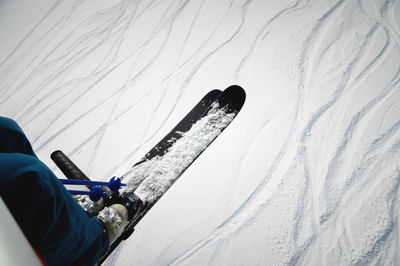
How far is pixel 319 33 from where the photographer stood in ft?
8.64

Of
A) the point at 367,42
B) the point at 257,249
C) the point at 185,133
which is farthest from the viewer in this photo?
the point at 367,42

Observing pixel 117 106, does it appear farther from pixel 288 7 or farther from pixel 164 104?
pixel 288 7

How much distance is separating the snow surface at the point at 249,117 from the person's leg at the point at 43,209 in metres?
0.88

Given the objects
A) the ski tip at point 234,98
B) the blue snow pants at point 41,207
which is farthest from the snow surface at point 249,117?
the blue snow pants at point 41,207

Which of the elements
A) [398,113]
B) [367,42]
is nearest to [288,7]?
[367,42]

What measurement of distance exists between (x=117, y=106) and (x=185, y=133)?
46.9 inches

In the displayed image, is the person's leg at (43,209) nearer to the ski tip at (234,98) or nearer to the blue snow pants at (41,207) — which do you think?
the blue snow pants at (41,207)

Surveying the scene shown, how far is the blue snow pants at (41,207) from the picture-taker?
0.75m

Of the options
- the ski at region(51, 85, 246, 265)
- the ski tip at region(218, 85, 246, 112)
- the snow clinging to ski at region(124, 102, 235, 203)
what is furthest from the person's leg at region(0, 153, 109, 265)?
the ski tip at region(218, 85, 246, 112)

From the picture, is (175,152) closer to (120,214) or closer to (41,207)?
(120,214)

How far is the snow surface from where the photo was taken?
1632 millimetres

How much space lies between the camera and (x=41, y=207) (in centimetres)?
81

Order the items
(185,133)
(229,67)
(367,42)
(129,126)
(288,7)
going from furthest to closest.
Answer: (288,7) → (229,67) → (129,126) → (367,42) → (185,133)

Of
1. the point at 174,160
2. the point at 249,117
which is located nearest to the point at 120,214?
the point at 174,160
